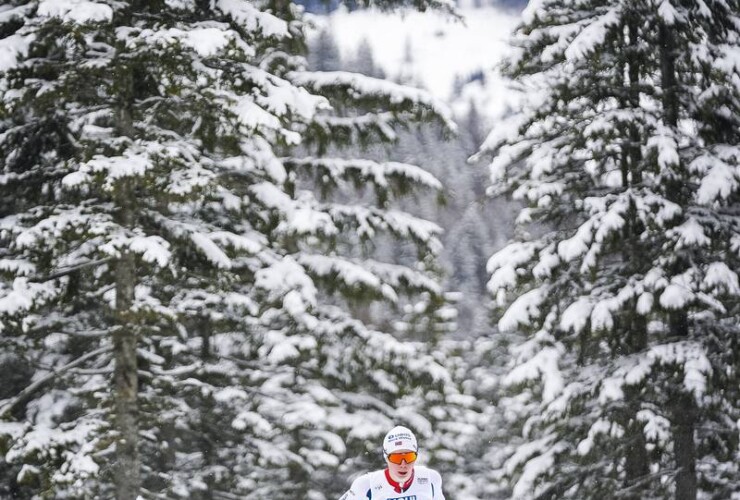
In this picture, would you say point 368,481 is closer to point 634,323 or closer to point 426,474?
point 426,474

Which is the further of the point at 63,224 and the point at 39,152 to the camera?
the point at 39,152

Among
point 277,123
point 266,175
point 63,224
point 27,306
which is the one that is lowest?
point 27,306

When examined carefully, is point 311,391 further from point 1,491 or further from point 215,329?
point 1,491

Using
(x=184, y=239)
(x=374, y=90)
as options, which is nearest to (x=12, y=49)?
(x=184, y=239)

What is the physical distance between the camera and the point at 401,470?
6289 millimetres

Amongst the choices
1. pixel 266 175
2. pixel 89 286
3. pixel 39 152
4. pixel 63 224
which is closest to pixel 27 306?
pixel 63 224

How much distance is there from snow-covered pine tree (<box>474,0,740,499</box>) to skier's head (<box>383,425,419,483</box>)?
20.3 ft

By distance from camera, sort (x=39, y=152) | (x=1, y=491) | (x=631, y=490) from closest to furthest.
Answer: (x=39, y=152) < (x=631, y=490) < (x=1, y=491)

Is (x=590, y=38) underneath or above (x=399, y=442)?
above

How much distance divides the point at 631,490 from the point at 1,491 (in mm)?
10796

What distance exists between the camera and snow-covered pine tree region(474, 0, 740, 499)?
11.7m

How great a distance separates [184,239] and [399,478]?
6.14 meters

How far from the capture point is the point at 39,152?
11.4 meters

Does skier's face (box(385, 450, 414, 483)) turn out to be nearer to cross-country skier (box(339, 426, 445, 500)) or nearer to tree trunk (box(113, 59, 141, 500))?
cross-country skier (box(339, 426, 445, 500))
